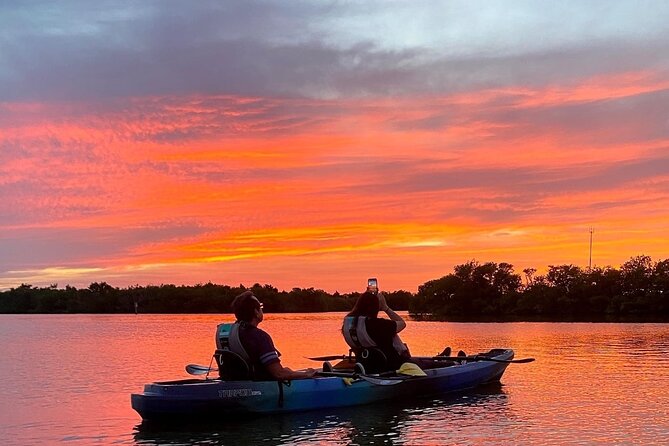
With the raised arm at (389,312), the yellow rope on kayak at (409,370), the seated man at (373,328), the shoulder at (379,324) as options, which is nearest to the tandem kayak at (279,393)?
the yellow rope on kayak at (409,370)

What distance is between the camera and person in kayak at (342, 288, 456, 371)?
17.5m

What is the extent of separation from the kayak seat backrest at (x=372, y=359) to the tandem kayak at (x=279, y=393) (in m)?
0.32

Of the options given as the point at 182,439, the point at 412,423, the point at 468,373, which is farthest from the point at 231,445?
the point at 468,373

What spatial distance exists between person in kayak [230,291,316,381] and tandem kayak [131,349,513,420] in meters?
0.24

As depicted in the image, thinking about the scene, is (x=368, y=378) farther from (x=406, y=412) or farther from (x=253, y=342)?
(x=253, y=342)

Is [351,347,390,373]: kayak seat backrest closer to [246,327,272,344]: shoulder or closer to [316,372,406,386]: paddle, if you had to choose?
[316,372,406,386]: paddle

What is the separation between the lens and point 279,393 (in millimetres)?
15945

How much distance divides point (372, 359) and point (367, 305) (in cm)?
143

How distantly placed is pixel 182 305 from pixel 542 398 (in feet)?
409

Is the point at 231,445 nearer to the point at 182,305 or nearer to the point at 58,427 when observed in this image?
the point at 58,427

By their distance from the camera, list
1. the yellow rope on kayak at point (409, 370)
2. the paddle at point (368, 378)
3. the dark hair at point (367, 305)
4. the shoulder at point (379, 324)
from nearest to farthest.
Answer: the paddle at point (368, 378), the dark hair at point (367, 305), the shoulder at point (379, 324), the yellow rope on kayak at point (409, 370)

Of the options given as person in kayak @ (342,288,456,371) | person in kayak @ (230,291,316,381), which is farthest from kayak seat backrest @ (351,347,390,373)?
person in kayak @ (230,291,316,381)

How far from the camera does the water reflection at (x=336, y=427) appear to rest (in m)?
14.4

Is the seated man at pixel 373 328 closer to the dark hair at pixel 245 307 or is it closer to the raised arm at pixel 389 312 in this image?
the raised arm at pixel 389 312
